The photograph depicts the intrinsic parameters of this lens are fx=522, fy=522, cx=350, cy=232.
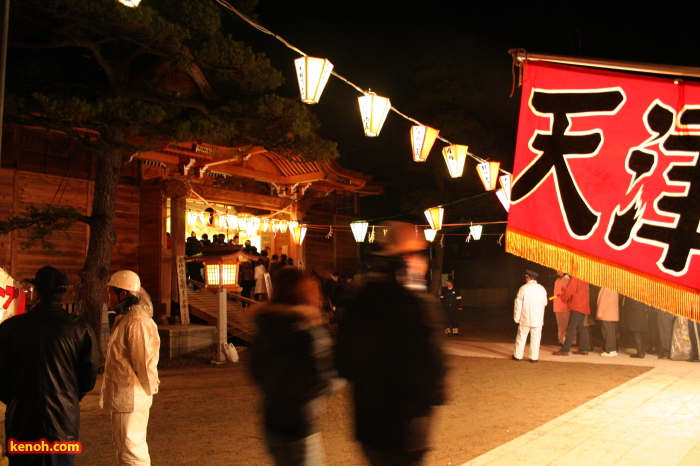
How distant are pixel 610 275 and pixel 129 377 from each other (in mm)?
3714

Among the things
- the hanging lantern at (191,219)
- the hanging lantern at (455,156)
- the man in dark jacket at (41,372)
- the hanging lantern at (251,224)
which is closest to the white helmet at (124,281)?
the man in dark jacket at (41,372)

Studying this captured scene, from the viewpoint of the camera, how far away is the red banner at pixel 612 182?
2844 millimetres

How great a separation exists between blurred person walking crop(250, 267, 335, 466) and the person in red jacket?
9661 mm

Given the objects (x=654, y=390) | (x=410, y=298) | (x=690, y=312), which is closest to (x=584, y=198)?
(x=690, y=312)

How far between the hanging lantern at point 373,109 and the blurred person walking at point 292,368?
6047mm

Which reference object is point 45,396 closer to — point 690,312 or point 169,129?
point 690,312

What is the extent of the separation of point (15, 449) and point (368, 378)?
259 centimetres

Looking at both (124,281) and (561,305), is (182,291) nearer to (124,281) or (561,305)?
(561,305)

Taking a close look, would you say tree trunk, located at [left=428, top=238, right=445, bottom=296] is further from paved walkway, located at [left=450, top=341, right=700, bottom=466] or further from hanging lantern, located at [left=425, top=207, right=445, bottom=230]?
paved walkway, located at [left=450, top=341, right=700, bottom=466]

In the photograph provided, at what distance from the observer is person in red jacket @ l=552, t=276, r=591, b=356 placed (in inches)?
468

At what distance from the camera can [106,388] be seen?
438cm

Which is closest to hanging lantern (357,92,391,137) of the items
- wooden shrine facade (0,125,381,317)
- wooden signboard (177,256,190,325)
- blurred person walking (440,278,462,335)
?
wooden shrine facade (0,125,381,317)

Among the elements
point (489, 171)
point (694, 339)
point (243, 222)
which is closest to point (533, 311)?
point (694, 339)

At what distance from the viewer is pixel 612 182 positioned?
120 inches
